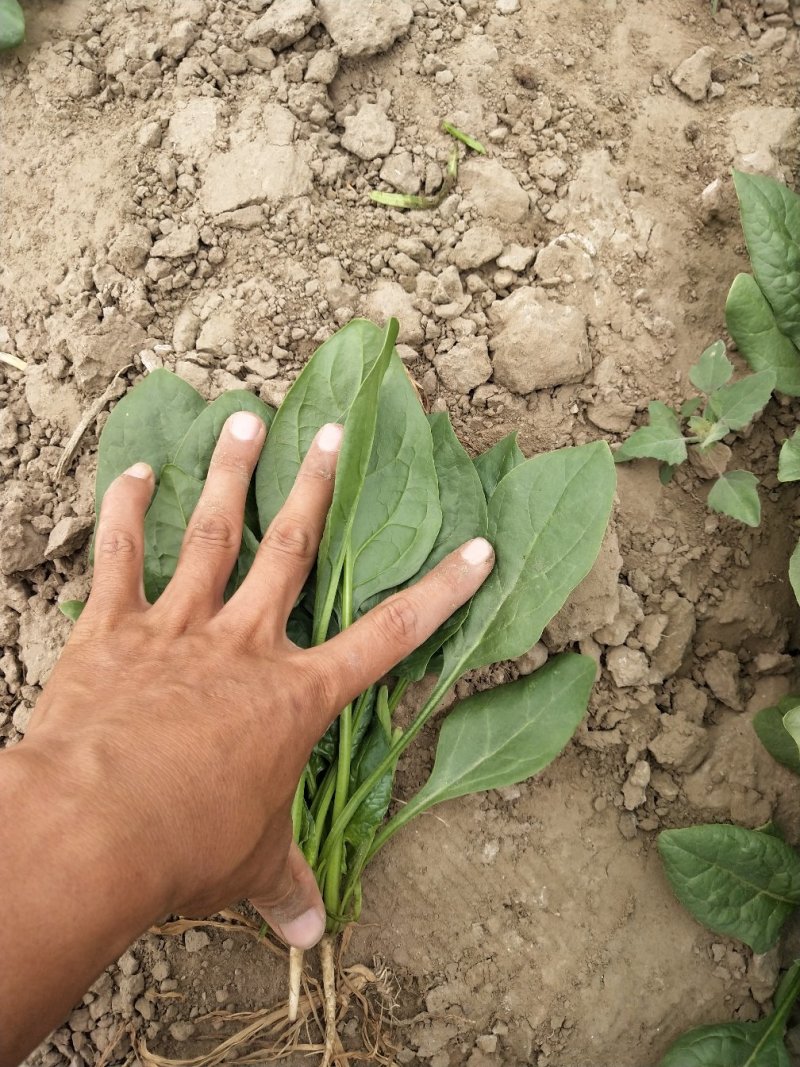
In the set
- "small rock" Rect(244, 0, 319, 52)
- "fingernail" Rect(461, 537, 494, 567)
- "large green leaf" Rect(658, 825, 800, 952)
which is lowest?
"large green leaf" Rect(658, 825, 800, 952)

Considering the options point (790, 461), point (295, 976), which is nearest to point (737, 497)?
point (790, 461)

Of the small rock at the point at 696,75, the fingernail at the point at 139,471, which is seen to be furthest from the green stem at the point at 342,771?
the small rock at the point at 696,75

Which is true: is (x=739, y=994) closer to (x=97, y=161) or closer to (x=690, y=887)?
(x=690, y=887)

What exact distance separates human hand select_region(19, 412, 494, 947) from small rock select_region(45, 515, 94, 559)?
0.81 ft

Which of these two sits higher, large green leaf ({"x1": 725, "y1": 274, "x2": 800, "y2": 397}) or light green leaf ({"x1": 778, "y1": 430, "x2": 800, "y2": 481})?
large green leaf ({"x1": 725, "y1": 274, "x2": 800, "y2": 397})

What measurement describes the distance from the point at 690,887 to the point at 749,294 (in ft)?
4.22

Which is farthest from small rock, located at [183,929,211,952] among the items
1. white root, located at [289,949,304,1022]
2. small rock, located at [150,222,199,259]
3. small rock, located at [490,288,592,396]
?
small rock, located at [150,222,199,259]

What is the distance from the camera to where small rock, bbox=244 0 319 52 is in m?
1.92

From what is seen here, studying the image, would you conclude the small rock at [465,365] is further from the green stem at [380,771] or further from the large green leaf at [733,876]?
the large green leaf at [733,876]

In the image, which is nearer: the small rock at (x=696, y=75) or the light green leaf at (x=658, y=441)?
the light green leaf at (x=658, y=441)

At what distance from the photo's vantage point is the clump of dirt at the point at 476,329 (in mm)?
1795

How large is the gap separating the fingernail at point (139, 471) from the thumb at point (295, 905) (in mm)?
749

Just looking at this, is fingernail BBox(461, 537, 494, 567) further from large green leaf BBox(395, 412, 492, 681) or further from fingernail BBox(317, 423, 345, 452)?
fingernail BBox(317, 423, 345, 452)

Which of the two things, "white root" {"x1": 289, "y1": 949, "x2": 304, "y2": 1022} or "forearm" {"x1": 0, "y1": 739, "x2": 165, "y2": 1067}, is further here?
"white root" {"x1": 289, "y1": 949, "x2": 304, "y2": 1022}
